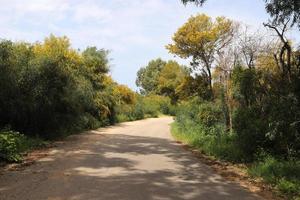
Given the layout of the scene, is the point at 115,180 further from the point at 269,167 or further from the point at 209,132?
the point at 209,132

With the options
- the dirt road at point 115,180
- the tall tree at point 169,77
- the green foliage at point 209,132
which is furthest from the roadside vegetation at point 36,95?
the tall tree at point 169,77

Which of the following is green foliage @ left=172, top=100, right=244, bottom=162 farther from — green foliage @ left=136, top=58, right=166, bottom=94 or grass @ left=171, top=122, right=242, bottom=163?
green foliage @ left=136, top=58, right=166, bottom=94

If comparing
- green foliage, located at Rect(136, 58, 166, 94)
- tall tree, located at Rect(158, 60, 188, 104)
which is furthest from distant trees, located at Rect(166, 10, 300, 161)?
green foliage, located at Rect(136, 58, 166, 94)

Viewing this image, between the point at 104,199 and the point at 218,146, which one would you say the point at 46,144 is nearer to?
the point at 218,146

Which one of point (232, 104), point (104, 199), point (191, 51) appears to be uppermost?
point (191, 51)

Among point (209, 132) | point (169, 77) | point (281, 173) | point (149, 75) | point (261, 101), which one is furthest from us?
point (149, 75)

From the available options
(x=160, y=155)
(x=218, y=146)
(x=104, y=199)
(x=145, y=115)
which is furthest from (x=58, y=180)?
(x=145, y=115)

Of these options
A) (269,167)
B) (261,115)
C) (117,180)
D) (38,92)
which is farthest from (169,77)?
(117,180)

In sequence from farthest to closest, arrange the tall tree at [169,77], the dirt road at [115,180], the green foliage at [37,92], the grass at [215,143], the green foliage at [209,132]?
the tall tree at [169,77]
the green foliage at [37,92]
the green foliage at [209,132]
the grass at [215,143]
the dirt road at [115,180]

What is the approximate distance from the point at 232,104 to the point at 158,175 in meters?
14.3

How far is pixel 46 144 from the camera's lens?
22.2m

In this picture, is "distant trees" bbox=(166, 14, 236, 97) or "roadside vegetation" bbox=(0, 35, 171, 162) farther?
"distant trees" bbox=(166, 14, 236, 97)

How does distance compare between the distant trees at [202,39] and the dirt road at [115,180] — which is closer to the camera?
the dirt road at [115,180]

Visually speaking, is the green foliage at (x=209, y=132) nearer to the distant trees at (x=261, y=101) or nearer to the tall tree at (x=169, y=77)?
the distant trees at (x=261, y=101)
